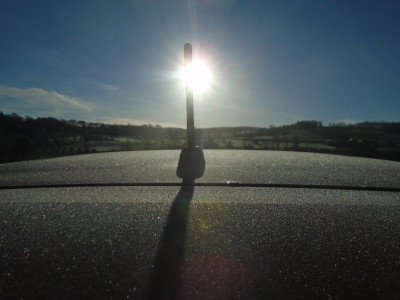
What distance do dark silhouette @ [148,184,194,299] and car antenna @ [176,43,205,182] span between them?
92 cm

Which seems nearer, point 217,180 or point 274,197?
point 274,197

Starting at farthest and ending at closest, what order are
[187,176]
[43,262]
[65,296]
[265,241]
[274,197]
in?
[187,176] < [274,197] < [265,241] < [43,262] < [65,296]

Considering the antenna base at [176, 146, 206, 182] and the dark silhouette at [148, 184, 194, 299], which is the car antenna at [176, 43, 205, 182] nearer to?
the antenna base at [176, 146, 206, 182]

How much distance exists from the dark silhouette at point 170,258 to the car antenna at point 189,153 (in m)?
0.92

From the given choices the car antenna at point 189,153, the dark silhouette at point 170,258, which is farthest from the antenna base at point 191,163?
the dark silhouette at point 170,258

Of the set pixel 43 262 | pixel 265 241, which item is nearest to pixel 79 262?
pixel 43 262

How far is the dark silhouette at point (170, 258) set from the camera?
81 centimetres

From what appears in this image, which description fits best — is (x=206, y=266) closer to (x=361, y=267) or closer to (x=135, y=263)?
(x=135, y=263)

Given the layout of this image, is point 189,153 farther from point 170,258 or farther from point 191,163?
point 170,258

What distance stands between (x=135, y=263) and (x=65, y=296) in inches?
9.1

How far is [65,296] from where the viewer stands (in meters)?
0.78

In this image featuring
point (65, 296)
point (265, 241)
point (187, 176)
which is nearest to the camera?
point (65, 296)

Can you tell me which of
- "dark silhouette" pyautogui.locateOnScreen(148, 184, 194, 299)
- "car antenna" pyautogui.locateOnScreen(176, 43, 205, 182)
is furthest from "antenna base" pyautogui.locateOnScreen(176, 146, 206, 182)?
"dark silhouette" pyautogui.locateOnScreen(148, 184, 194, 299)

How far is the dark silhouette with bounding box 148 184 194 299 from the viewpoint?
31.9 inches
